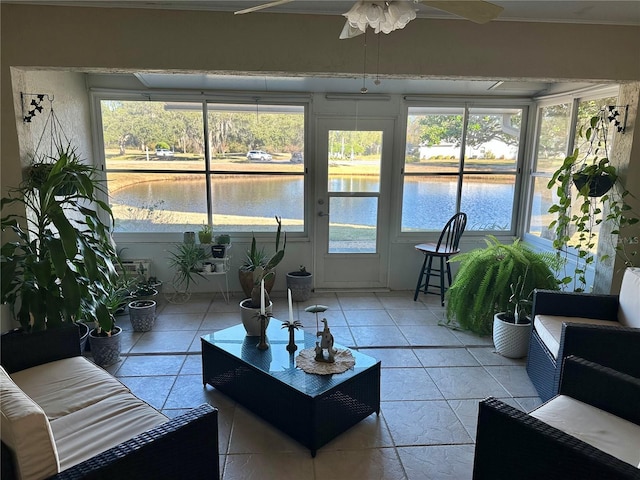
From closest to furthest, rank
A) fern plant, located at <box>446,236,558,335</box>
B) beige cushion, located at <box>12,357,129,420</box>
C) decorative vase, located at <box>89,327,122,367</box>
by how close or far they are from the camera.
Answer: beige cushion, located at <box>12,357,129,420</box> → decorative vase, located at <box>89,327,122,367</box> → fern plant, located at <box>446,236,558,335</box>

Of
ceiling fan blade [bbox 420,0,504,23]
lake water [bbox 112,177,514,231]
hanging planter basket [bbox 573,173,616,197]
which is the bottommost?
lake water [bbox 112,177,514,231]

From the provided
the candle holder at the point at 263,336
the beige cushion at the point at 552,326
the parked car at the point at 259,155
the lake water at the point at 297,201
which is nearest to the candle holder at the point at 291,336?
the candle holder at the point at 263,336

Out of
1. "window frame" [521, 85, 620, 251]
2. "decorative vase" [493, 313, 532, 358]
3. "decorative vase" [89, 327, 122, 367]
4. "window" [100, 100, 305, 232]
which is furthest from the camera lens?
"window" [100, 100, 305, 232]

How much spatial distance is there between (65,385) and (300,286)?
2619 millimetres

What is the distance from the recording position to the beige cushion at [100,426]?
154 centimetres

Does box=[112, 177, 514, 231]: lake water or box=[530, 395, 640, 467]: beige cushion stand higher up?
box=[112, 177, 514, 231]: lake water

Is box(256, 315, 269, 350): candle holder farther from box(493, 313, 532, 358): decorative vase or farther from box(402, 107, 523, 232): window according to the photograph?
box(402, 107, 523, 232): window

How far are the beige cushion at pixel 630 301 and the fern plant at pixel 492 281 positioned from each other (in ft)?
2.22

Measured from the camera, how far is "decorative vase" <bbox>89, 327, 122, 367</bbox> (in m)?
2.94

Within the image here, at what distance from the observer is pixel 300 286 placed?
436 cm

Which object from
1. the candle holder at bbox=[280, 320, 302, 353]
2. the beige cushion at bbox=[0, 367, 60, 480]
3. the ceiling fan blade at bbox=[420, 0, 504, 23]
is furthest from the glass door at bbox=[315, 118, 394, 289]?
the beige cushion at bbox=[0, 367, 60, 480]

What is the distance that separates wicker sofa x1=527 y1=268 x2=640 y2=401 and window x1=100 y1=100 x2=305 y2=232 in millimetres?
2687

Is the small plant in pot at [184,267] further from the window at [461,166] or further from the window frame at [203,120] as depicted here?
the window at [461,166]

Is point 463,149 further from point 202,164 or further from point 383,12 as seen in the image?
point 383,12
